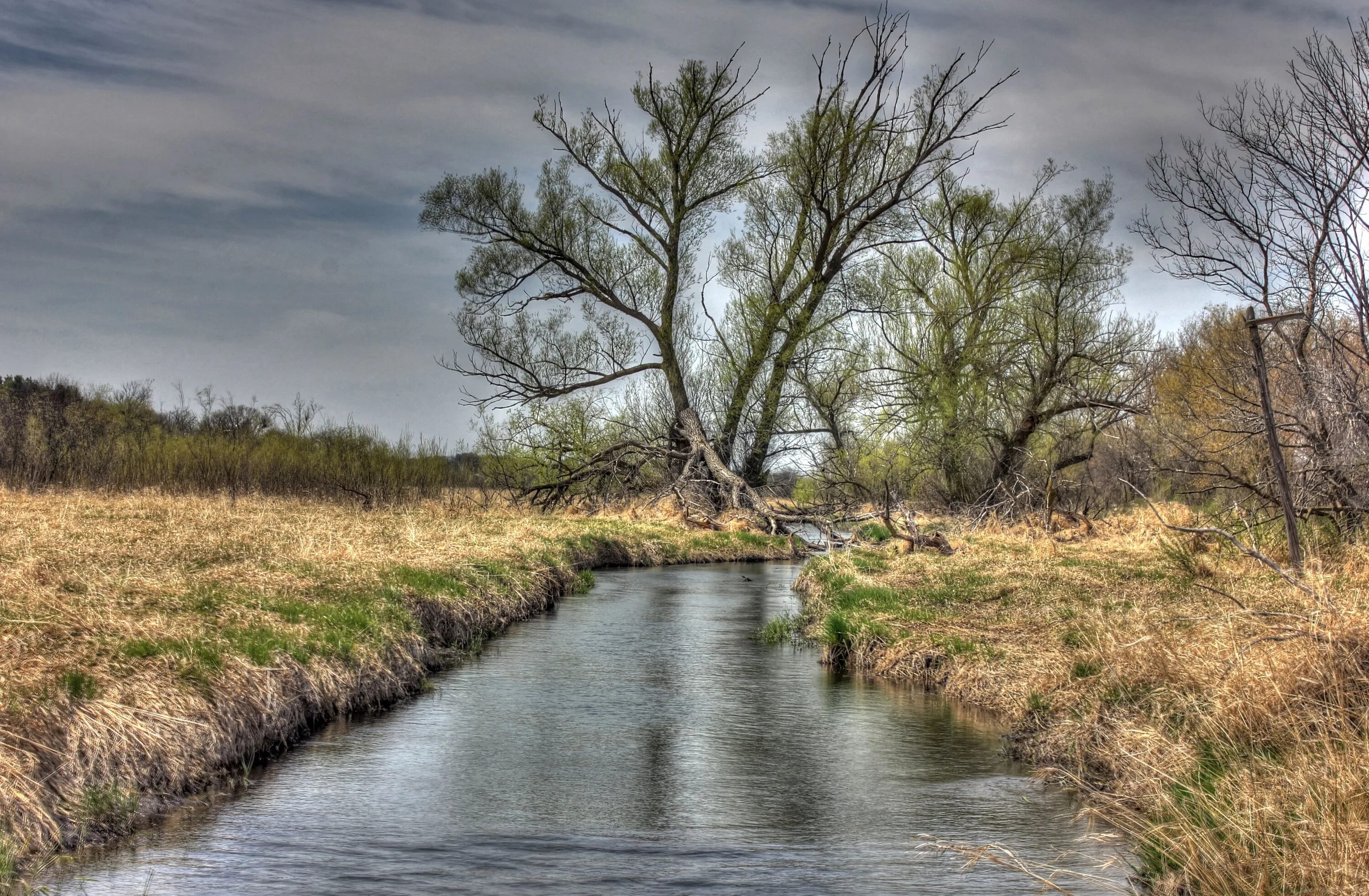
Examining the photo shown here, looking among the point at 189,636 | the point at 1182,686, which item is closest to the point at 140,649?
the point at 189,636

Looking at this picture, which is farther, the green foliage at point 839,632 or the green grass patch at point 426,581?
the green grass patch at point 426,581

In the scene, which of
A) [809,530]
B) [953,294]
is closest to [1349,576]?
[953,294]

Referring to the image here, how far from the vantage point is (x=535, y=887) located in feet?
17.1

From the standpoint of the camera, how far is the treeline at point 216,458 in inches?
935

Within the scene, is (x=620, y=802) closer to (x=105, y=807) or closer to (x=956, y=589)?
(x=105, y=807)

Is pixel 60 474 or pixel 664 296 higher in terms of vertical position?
pixel 664 296

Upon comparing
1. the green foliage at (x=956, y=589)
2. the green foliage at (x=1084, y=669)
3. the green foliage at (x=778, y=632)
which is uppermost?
the green foliage at (x=956, y=589)

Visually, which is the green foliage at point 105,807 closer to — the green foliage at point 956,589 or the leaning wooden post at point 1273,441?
the leaning wooden post at point 1273,441

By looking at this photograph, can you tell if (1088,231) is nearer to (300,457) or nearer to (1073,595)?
(1073,595)

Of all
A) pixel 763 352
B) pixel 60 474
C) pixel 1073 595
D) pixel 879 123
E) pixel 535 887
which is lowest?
pixel 535 887

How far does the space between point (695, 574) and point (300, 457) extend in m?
10.5

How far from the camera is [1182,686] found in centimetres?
707

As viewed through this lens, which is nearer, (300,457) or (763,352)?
(300,457)

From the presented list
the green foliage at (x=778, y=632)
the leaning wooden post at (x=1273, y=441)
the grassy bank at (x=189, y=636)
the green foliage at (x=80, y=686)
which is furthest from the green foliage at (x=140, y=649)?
the leaning wooden post at (x=1273, y=441)
